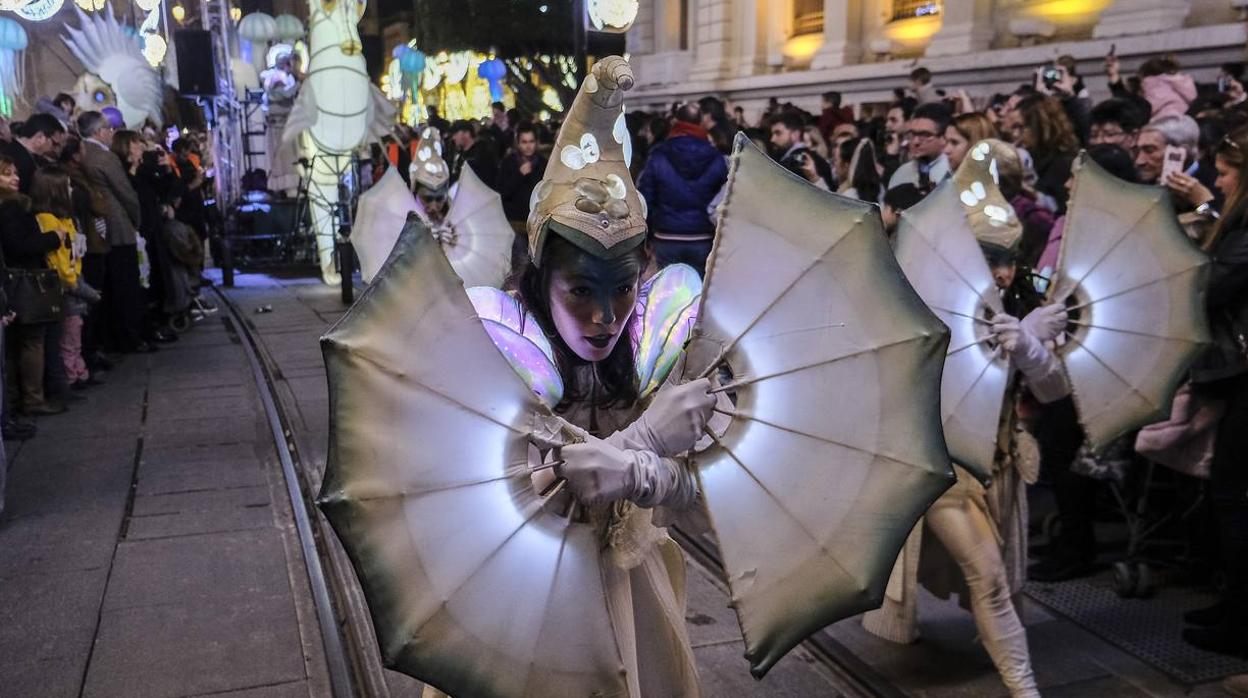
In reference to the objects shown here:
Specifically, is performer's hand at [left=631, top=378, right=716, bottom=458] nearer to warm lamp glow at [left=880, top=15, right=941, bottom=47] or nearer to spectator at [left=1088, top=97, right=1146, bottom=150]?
spectator at [left=1088, top=97, right=1146, bottom=150]

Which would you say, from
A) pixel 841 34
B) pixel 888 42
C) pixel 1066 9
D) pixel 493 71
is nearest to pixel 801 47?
pixel 841 34

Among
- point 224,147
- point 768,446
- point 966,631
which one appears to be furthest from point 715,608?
point 224,147

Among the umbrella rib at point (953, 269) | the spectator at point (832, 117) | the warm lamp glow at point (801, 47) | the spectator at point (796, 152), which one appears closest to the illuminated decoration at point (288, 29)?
the warm lamp glow at point (801, 47)

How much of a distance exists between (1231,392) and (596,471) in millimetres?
3350

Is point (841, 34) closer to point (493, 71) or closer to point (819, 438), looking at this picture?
point (493, 71)

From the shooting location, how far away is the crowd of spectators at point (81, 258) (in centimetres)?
673

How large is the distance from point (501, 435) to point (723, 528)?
45cm

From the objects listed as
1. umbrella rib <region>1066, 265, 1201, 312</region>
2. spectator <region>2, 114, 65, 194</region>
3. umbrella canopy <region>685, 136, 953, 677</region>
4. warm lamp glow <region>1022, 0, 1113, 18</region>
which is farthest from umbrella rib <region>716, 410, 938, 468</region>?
warm lamp glow <region>1022, 0, 1113, 18</region>

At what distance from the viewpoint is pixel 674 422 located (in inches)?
74.6

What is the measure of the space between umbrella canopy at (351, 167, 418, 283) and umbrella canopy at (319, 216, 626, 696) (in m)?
4.24

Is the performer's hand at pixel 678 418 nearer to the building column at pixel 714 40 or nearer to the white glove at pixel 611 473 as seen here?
the white glove at pixel 611 473

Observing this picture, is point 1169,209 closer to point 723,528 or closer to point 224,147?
point 723,528

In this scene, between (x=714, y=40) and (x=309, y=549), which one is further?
(x=714, y=40)

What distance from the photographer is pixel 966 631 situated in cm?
418
